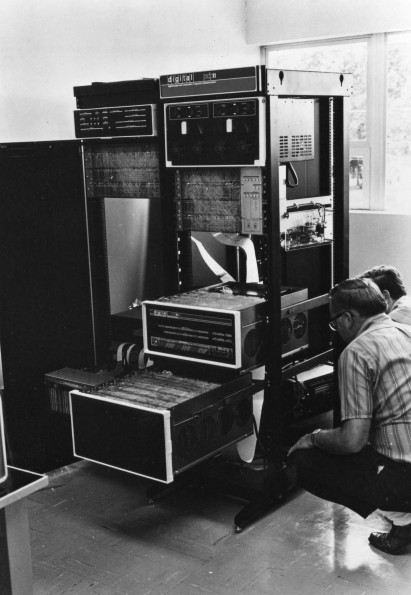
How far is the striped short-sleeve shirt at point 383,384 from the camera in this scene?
3.02 metres

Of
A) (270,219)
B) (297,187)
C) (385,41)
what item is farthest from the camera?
(385,41)

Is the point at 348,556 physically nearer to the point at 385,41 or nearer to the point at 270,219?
the point at 270,219

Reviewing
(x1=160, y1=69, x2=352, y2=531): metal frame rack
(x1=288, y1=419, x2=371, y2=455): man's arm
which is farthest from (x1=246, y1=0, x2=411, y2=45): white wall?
(x1=288, y1=419, x2=371, y2=455): man's arm

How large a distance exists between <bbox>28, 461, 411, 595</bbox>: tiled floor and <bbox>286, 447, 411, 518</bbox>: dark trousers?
212 millimetres

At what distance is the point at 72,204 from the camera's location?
4066 millimetres

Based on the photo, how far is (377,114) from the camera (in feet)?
17.2

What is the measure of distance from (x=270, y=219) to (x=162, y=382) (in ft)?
2.90

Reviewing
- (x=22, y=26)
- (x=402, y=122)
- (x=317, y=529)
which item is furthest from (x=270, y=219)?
(x=402, y=122)

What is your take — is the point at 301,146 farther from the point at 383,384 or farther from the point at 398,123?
the point at 398,123

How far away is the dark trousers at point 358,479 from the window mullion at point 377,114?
2.50m

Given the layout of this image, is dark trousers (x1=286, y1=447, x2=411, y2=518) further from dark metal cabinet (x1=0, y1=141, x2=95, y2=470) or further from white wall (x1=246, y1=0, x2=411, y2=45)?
white wall (x1=246, y1=0, x2=411, y2=45)

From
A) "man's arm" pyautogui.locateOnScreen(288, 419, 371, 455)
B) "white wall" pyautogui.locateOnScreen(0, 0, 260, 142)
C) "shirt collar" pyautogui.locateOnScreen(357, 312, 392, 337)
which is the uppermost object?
"white wall" pyautogui.locateOnScreen(0, 0, 260, 142)

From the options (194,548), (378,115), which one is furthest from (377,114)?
(194,548)

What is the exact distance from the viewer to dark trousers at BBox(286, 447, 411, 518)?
3.10 meters
